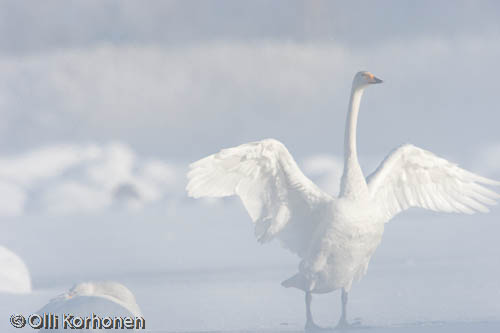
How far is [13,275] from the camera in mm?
16469

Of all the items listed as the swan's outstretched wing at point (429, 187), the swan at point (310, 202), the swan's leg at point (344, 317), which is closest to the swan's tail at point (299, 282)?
the swan at point (310, 202)

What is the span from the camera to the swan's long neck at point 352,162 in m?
11.7

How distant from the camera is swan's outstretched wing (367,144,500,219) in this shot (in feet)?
42.3

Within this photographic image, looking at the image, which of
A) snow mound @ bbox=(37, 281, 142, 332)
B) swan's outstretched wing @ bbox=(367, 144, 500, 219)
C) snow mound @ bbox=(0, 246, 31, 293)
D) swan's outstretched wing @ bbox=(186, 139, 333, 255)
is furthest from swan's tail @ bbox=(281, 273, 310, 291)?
snow mound @ bbox=(0, 246, 31, 293)

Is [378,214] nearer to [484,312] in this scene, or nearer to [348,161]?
[348,161]

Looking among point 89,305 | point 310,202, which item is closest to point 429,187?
point 310,202

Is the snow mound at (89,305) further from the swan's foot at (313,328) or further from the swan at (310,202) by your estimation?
the swan's foot at (313,328)

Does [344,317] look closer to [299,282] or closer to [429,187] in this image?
[299,282]

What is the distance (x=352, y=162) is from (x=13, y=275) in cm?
808

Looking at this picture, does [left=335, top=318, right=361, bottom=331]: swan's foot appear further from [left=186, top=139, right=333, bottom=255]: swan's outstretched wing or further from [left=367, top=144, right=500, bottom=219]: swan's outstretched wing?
[left=367, top=144, right=500, bottom=219]: swan's outstretched wing

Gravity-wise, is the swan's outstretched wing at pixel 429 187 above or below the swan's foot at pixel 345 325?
above

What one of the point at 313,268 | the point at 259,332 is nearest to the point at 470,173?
the point at 313,268

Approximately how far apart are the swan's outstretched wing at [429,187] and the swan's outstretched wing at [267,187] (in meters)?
1.51

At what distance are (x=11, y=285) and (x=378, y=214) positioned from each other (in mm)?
8312
